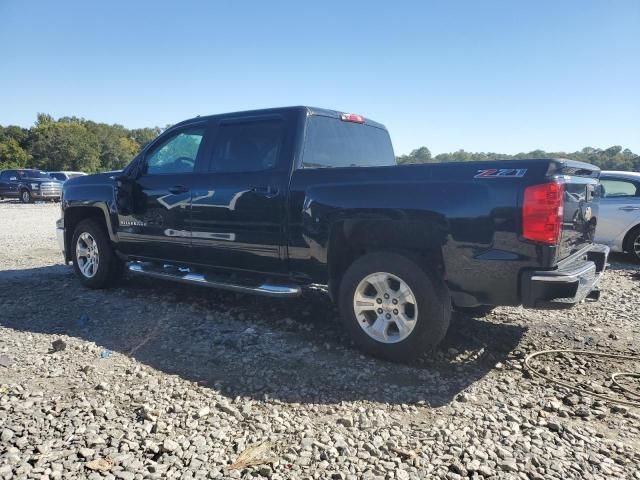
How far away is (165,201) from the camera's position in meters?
5.33

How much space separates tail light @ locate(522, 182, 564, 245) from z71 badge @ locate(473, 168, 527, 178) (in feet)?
0.40

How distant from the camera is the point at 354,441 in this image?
9.05 feet

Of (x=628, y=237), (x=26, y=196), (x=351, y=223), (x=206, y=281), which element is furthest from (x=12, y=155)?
(x=351, y=223)

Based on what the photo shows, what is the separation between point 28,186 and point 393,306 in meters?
27.4

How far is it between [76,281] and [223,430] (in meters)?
4.69

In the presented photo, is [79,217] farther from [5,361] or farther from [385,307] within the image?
[385,307]

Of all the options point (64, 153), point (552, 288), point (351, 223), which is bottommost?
point (552, 288)

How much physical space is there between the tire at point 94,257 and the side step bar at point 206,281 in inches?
18.2

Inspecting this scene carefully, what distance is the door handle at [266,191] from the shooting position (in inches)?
173

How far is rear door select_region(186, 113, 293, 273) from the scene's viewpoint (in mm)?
4445

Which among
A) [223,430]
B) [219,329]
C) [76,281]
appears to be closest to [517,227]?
[223,430]

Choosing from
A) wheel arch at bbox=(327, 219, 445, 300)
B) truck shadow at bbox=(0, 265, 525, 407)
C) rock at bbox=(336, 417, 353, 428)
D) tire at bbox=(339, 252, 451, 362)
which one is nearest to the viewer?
rock at bbox=(336, 417, 353, 428)

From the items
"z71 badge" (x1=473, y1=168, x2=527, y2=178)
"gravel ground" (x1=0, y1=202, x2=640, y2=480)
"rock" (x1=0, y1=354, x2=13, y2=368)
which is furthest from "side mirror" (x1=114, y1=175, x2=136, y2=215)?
"z71 badge" (x1=473, y1=168, x2=527, y2=178)

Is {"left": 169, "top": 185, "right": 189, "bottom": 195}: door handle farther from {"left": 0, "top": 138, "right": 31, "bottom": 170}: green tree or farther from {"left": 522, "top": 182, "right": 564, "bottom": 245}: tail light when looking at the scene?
{"left": 0, "top": 138, "right": 31, "bottom": 170}: green tree
